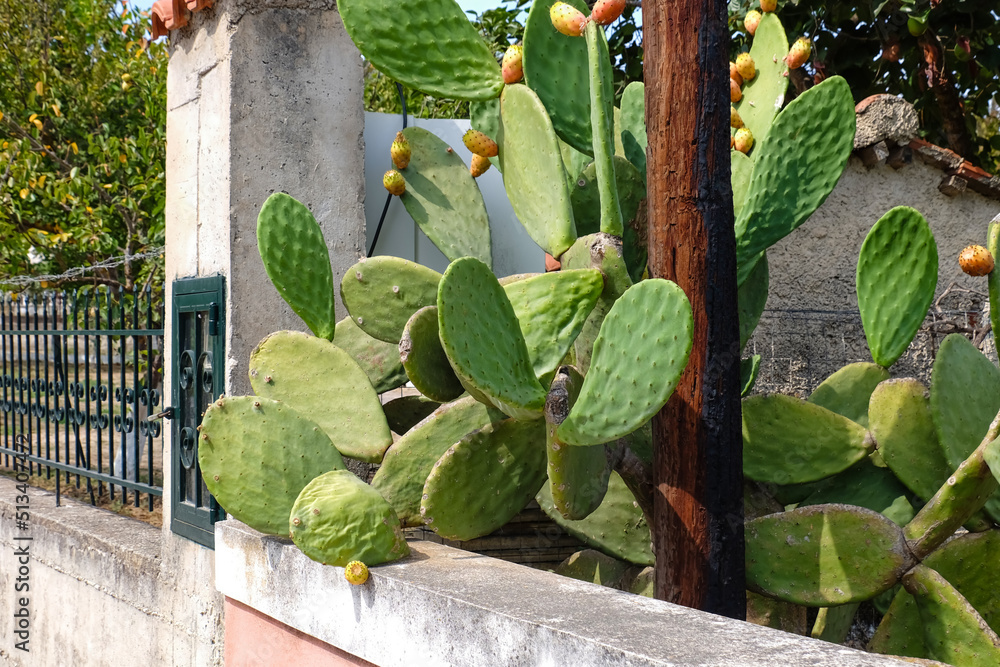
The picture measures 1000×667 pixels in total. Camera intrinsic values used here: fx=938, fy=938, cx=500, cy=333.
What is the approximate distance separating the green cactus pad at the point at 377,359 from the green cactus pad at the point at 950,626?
4.75ft

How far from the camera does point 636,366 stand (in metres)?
1.69

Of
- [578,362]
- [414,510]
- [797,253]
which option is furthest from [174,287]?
[797,253]

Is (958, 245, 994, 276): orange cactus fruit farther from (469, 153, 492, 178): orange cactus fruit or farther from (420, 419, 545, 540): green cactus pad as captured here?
(469, 153, 492, 178): orange cactus fruit

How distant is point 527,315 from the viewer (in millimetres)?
1995

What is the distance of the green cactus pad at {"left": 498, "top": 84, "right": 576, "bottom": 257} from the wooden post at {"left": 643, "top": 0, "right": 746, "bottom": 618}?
258 mm

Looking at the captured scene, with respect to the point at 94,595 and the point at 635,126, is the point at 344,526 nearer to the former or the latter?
the point at 635,126

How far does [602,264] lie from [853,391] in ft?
2.83

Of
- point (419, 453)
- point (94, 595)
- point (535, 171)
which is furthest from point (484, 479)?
point (94, 595)

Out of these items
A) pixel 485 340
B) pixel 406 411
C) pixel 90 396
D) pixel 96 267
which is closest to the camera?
pixel 485 340

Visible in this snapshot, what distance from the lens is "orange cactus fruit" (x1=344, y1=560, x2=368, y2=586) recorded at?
1.93m

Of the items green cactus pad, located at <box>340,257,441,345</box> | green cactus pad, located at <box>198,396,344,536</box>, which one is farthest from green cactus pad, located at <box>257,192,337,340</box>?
green cactus pad, located at <box>198,396,344,536</box>

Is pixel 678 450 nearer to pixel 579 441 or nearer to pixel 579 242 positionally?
pixel 579 441

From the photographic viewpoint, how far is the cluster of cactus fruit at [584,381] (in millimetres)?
1808

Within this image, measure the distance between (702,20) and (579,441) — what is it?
93 cm
